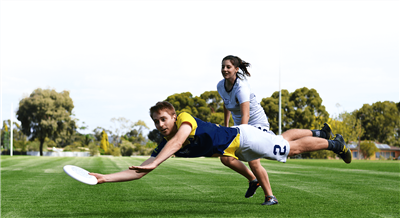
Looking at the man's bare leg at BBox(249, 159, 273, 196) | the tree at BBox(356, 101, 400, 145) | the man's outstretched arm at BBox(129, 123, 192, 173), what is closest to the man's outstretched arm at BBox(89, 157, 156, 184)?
the man's outstretched arm at BBox(129, 123, 192, 173)

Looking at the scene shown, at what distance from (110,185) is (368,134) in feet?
219

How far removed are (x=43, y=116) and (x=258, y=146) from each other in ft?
168

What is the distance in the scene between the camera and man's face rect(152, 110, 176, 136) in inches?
161

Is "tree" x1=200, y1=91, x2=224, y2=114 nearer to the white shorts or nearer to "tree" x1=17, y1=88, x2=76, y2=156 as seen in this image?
"tree" x1=17, y1=88, x2=76, y2=156

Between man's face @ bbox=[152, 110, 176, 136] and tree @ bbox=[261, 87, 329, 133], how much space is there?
48.8 m

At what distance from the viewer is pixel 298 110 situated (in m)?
53.0

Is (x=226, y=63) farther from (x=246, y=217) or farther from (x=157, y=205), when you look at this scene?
(x=157, y=205)

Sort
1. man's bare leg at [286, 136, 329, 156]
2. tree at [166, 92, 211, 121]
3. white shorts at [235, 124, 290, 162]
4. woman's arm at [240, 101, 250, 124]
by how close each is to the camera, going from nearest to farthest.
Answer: white shorts at [235, 124, 290, 162] → man's bare leg at [286, 136, 329, 156] → woman's arm at [240, 101, 250, 124] → tree at [166, 92, 211, 121]

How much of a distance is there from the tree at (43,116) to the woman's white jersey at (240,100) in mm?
48867

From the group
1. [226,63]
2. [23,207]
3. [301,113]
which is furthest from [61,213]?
[301,113]

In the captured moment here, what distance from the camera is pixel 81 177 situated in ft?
12.6

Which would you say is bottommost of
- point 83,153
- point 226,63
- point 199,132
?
point 83,153

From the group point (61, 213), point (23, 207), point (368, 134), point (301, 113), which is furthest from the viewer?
point (368, 134)

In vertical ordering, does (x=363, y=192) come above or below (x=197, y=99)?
below
